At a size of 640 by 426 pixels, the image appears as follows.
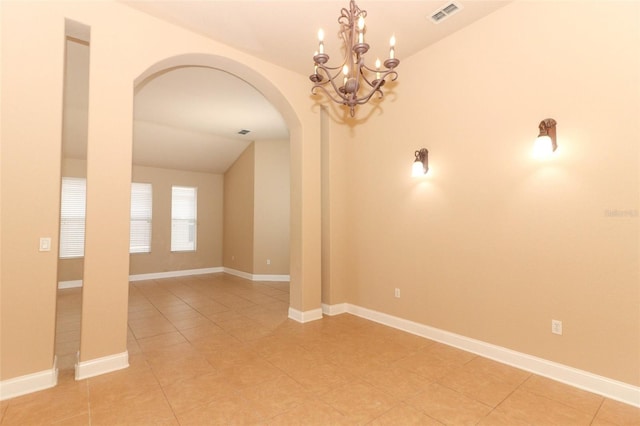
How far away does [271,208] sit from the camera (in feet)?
24.6

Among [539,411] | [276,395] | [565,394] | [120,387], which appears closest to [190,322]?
[120,387]

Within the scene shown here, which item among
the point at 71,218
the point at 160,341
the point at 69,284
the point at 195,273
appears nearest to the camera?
the point at 160,341

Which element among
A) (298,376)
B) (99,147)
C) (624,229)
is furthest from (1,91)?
(624,229)

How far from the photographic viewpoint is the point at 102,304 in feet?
8.87

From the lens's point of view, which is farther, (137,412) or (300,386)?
(300,386)

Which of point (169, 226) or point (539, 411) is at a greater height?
point (169, 226)

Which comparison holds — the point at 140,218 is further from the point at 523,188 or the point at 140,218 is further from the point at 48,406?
the point at 523,188

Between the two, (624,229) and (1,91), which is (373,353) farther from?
(1,91)

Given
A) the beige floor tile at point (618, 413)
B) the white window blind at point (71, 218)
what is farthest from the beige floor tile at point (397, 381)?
the white window blind at point (71, 218)

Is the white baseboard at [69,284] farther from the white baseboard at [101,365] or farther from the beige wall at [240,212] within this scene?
the white baseboard at [101,365]

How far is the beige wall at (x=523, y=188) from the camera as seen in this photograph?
234 centimetres

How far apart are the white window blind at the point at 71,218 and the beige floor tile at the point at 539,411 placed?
313 inches

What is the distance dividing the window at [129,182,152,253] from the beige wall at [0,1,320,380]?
5.27 metres

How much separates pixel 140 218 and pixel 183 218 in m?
1.02
